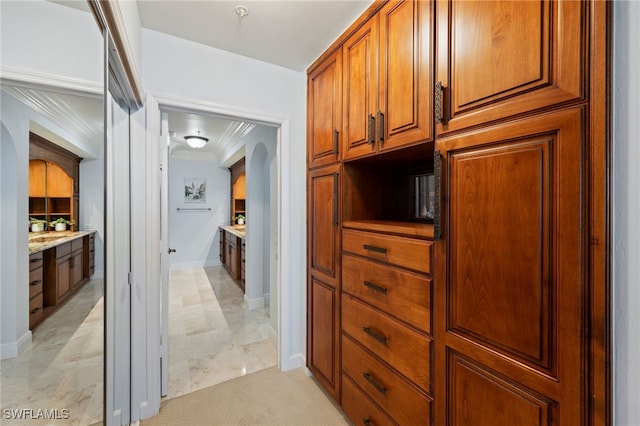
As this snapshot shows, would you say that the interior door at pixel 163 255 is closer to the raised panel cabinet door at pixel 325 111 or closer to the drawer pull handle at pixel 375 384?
the raised panel cabinet door at pixel 325 111

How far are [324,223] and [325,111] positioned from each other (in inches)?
30.6

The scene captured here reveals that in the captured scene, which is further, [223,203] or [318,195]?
[223,203]

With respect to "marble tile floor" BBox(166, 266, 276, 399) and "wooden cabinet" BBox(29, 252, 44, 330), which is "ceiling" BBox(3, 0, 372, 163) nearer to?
"wooden cabinet" BBox(29, 252, 44, 330)

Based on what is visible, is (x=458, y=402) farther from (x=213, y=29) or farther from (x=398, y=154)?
(x=213, y=29)

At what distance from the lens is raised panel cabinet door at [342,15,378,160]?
1.49 metres

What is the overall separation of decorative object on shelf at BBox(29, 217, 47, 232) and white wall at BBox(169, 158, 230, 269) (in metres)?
5.78

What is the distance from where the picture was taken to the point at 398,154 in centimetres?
148

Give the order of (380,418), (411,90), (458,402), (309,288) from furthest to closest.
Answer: (309,288)
(380,418)
(411,90)
(458,402)

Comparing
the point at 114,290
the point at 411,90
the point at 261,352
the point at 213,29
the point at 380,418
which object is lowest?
the point at 261,352

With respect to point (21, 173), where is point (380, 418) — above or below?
below

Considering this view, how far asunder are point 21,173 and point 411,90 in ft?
4.39

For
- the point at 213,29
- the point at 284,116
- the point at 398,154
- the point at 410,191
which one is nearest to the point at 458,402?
the point at 398,154

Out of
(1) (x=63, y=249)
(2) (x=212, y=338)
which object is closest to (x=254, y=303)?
(2) (x=212, y=338)

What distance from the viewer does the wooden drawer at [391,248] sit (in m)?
1.19
